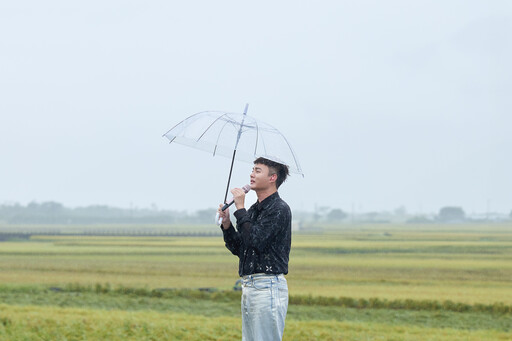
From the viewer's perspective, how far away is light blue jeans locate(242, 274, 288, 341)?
4.93 meters

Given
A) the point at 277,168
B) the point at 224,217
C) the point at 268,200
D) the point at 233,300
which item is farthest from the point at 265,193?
the point at 233,300

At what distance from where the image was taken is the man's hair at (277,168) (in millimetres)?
5066

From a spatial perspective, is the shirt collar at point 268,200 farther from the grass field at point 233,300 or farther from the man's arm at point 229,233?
the grass field at point 233,300

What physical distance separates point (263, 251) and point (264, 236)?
0.14m

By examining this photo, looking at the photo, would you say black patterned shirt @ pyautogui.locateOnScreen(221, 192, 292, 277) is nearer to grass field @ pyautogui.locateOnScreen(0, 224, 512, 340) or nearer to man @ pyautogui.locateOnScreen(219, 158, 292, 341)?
man @ pyautogui.locateOnScreen(219, 158, 292, 341)

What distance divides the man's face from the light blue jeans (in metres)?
0.60

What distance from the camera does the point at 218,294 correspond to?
71.8 ft

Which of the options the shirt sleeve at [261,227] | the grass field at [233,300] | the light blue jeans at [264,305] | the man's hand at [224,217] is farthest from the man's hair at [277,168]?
the grass field at [233,300]

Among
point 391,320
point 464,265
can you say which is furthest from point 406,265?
point 391,320

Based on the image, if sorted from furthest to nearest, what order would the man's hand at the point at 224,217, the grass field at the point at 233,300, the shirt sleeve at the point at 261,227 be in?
the grass field at the point at 233,300, the man's hand at the point at 224,217, the shirt sleeve at the point at 261,227

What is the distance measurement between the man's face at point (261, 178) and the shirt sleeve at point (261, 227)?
186 millimetres

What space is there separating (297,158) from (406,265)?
117ft

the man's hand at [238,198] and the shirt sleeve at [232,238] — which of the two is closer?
the man's hand at [238,198]

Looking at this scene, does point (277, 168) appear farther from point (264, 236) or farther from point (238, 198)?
point (264, 236)
